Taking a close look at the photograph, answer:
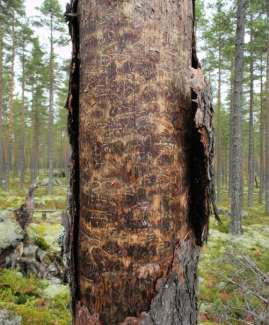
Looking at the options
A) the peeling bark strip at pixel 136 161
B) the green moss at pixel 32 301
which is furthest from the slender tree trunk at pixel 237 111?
the peeling bark strip at pixel 136 161

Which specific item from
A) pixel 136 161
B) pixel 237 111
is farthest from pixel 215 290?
pixel 237 111

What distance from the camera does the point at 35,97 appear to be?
26.4m

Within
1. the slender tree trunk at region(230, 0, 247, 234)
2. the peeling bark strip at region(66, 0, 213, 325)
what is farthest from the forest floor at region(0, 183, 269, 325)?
the peeling bark strip at region(66, 0, 213, 325)

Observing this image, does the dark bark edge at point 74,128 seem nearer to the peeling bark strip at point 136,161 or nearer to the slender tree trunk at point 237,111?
the peeling bark strip at point 136,161

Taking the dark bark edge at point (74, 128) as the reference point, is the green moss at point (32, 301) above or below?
below

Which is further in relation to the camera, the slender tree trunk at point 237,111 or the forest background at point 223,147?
the slender tree trunk at point 237,111

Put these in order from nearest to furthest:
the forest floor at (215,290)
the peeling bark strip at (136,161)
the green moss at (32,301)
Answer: the peeling bark strip at (136,161)
the green moss at (32,301)
the forest floor at (215,290)

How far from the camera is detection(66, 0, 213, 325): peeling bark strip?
40.6 inches

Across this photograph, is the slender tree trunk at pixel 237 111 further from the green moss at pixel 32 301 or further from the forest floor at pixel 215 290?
the green moss at pixel 32 301

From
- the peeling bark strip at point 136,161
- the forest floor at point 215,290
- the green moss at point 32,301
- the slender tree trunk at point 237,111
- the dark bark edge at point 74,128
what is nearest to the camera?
the peeling bark strip at point 136,161

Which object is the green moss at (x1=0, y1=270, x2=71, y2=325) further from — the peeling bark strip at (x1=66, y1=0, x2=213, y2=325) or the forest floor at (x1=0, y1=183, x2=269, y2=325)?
the peeling bark strip at (x1=66, y1=0, x2=213, y2=325)

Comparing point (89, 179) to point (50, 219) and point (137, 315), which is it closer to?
point (137, 315)

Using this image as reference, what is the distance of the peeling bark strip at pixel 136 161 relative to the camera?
1.03m

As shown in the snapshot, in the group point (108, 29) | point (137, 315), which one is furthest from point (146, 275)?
point (108, 29)
